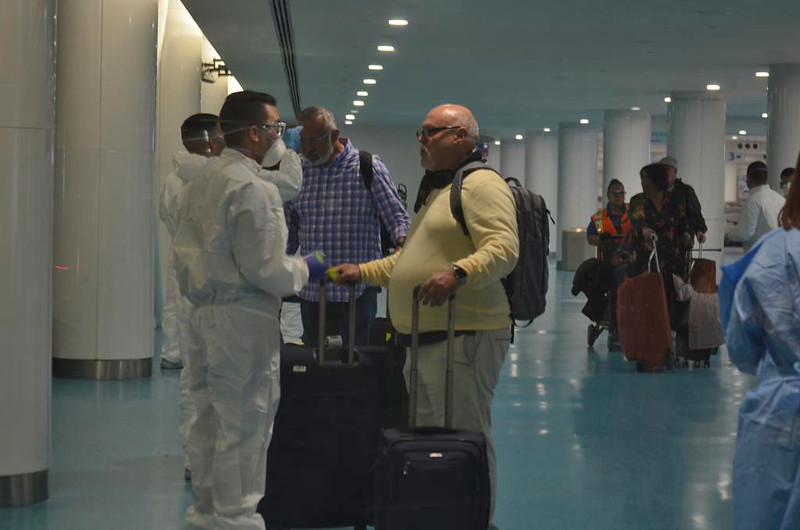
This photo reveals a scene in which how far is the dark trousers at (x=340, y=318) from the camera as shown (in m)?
6.45

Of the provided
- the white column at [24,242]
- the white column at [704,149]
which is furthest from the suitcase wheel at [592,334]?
the white column at [704,149]

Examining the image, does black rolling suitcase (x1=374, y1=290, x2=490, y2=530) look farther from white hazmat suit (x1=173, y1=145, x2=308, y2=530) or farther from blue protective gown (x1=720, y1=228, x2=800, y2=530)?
blue protective gown (x1=720, y1=228, x2=800, y2=530)

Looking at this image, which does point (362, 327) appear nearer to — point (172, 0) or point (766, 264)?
point (766, 264)

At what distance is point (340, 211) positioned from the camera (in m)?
6.51

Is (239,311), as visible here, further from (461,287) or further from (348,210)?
(348,210)

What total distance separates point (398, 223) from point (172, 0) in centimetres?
986

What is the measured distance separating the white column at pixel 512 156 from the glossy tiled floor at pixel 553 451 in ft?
111

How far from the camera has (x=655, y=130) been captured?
3847cm

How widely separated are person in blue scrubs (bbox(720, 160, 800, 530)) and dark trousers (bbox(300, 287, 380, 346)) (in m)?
3.04

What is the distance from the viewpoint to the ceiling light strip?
14.0 meters

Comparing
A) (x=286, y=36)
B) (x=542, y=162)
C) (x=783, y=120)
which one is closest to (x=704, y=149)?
(x=783, y=120)

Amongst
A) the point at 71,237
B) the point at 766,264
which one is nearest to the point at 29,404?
the point at 766,264

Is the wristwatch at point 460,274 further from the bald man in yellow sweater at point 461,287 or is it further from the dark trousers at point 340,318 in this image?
the dark trousers at point 340,318

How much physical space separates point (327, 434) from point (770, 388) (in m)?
2.16
